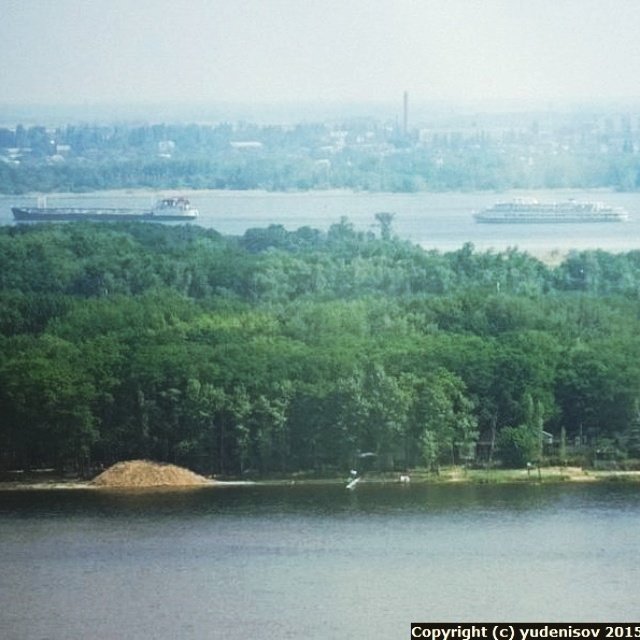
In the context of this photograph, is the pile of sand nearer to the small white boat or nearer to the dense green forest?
the dense green forest

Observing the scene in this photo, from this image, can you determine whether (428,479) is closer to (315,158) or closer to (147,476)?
(147,476)

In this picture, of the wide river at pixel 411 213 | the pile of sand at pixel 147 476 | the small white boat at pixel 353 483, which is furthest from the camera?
the wide river at pixel 411 213

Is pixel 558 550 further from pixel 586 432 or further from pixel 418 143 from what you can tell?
pixel 418 143

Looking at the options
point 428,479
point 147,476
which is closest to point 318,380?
point 428,479

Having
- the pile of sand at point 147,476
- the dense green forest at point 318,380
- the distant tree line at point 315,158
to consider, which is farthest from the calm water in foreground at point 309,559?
the distant tree line at point 315,158

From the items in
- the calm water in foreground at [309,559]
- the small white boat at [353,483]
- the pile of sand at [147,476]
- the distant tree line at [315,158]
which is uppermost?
the distant tree line at [315,158]

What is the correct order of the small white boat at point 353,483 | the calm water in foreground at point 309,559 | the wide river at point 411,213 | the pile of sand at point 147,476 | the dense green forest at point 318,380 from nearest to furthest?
1. the calm water in foreground at point 309,559
2. the small white boat at point 353,483
3. the pile of sand at point 147,476
4. the dense green forest at point 318,380
5. the wide river at point 411,213

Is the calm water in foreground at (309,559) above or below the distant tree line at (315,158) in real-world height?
below

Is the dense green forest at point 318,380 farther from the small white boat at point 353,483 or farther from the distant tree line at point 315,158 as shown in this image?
the distant tree line at point 315,158

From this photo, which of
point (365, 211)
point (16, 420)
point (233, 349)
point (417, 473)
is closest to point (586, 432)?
point (417, 473)
